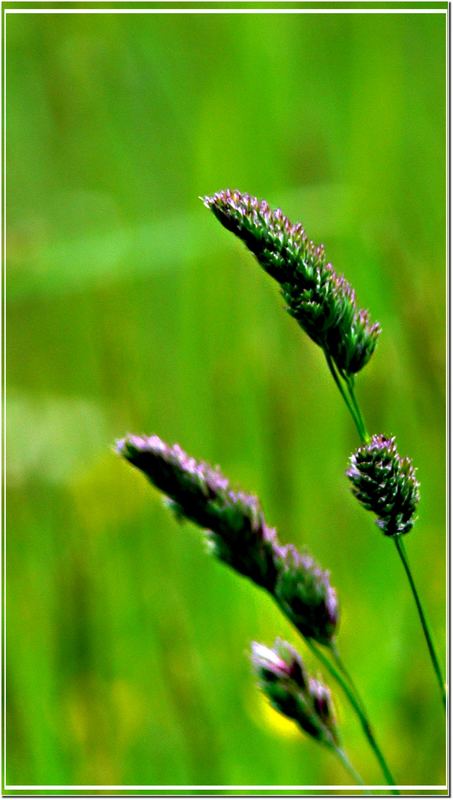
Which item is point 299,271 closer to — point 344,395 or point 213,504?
point 344,395

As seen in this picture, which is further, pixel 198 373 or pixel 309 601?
pixel 198 373

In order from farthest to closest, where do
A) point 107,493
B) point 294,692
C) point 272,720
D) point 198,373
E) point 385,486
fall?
1. point 198,373
2. point 107,493
3. point 272,720
4. point 294,692
5. point 385,486

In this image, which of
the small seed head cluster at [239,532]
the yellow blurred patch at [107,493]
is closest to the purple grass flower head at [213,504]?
the small seed head cluster at [239,532]

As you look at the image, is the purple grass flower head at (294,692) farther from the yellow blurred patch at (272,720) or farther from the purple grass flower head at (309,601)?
the yellow blurred patch at (272,720)

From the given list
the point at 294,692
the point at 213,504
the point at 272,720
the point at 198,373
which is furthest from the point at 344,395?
the point at 198,373

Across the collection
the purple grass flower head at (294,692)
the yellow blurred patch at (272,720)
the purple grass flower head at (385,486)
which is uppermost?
the yellow blurred patch at (272,720)

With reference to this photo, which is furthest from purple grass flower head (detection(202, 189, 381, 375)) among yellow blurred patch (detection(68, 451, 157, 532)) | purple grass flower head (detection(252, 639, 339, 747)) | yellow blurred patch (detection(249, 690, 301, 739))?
yellow blurred patch (detection(68, 451, 157, 532))
